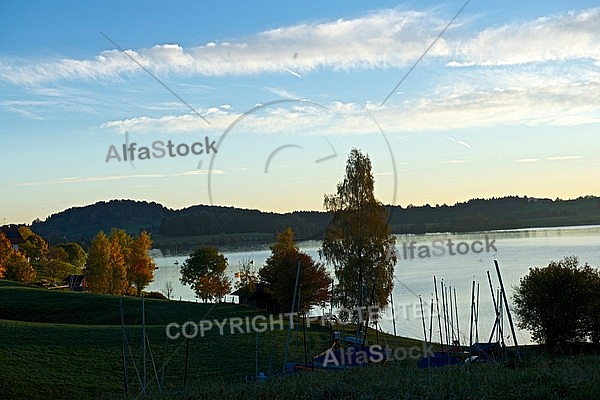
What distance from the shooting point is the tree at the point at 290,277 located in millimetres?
45281

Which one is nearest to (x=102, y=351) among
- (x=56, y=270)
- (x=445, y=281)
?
(x=445, y=281)

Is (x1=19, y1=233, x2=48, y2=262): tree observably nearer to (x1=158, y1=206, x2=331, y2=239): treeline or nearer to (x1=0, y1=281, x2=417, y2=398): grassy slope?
(x1=0, y1=281, x2=417, y2=398): grassy slope

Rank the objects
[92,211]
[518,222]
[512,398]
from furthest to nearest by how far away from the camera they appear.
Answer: [92,211] < [518,222] < [512,398]

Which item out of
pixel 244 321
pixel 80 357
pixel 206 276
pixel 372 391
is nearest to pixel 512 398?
pixel 372 391

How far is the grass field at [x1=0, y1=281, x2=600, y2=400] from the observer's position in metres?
8.89

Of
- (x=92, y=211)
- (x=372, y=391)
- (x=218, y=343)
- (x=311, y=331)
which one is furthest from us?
(x=92, y=211)

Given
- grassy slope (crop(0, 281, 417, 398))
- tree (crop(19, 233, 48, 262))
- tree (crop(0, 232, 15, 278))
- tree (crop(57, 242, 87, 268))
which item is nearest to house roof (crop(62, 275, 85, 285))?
tree (crop(0, 232, 15, 278))

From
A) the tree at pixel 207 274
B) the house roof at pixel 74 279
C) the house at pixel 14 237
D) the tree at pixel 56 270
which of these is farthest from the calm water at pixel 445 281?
the house at pixel 14 237

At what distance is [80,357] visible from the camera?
26.6 metres

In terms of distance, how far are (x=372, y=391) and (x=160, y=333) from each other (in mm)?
25824

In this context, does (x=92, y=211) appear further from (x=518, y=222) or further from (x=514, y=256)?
(x=514, y=256)

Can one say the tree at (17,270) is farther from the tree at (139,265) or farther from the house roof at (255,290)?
the house roof at (255,290)

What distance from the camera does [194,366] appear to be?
1014 inches

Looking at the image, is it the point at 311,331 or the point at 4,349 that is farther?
the point at 311,331
